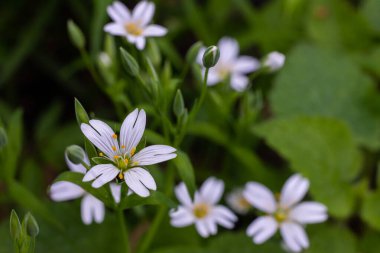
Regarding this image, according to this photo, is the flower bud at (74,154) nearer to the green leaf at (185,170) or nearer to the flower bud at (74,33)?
the green leaf at (185,170)

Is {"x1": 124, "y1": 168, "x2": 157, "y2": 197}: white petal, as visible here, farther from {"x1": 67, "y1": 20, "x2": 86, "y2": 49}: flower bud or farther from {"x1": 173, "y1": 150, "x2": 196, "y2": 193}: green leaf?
{"x1": 67, "y1": 20, "x2": 86, "y2": 49}: flower bud

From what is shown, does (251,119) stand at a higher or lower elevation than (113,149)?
lower

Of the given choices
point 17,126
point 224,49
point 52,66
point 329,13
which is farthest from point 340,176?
point 52,66

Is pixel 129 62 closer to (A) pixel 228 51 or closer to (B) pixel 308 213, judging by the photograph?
(B) pixel 308 213

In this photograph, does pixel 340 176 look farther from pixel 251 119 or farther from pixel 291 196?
pixel 251 119

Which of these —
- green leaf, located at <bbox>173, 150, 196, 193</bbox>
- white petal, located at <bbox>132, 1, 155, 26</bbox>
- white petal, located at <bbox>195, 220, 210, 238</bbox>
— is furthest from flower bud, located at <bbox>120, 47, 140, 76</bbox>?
white petal, located at <bbox>195, 220, 210, 238</bbox>

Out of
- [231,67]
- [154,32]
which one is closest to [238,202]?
[231,67]

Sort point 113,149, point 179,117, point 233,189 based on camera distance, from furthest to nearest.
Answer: point 233,189, point 179,117, point 113,149
